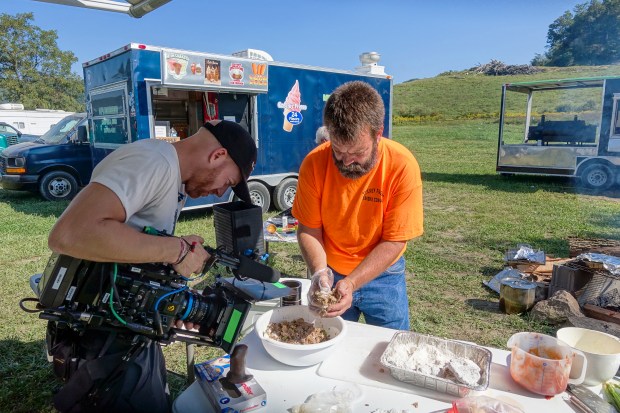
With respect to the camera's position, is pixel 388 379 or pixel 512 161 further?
pixel 512 161

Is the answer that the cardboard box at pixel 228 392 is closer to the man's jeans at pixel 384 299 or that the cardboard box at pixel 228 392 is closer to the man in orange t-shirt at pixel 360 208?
the man in orange t-shirt at pixel 360 208

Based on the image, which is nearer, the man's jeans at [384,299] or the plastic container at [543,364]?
the plastic container at [543,364]

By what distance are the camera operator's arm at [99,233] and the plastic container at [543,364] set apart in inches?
55.7

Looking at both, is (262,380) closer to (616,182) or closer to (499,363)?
(499,363)

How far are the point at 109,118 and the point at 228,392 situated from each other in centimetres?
727

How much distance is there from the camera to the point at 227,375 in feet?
5.06

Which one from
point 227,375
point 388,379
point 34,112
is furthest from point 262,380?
point 34,112

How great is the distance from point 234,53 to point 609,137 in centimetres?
948

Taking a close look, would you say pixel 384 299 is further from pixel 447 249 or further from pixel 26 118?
pixel 26 118

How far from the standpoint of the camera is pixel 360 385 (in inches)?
62.3

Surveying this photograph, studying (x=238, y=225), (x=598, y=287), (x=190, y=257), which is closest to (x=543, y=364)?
(x=190, y=257)

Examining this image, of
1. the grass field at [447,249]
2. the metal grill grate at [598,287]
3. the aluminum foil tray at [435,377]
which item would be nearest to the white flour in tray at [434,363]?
the aluminum foil tray at [435,377]

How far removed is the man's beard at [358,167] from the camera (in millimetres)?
2109

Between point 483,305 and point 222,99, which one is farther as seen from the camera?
point 222,99
